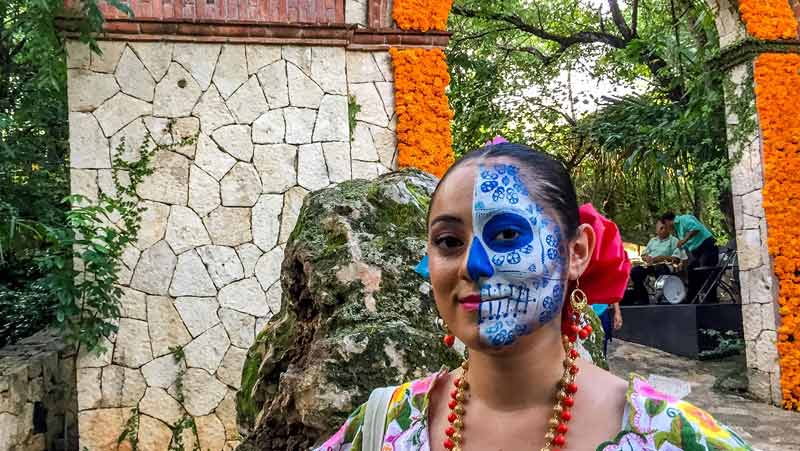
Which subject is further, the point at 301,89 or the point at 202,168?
the point at 301,89

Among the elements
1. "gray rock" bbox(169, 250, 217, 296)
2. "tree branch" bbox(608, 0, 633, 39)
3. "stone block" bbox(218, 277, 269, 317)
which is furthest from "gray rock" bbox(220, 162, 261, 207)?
"tree branch" bbox(608, 0, 633, 39)

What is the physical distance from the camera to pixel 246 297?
5562mm

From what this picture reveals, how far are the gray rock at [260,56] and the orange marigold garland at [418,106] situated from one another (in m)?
0.94

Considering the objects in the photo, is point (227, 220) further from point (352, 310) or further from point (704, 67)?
point (704, 67)

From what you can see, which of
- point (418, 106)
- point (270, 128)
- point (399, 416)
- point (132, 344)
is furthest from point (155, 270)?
point (399, 416)

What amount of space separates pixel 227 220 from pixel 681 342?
643 cm

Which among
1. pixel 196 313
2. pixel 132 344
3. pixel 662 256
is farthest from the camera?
pixel 662 256

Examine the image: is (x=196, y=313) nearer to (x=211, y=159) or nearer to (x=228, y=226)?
(x=228, y=226)

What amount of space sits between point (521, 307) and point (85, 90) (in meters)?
4.97

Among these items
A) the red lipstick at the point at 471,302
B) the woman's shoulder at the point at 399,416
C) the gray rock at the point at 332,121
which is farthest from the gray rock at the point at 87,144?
the red lipstick at the point at 471,302

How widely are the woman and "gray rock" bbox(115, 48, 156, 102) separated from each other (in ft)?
15.2

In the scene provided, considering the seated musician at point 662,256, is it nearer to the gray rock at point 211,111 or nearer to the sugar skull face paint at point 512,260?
the gray rock at point 211,111

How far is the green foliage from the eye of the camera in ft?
28.0

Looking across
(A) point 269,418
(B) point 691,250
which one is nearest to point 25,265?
(A) point 269,418
